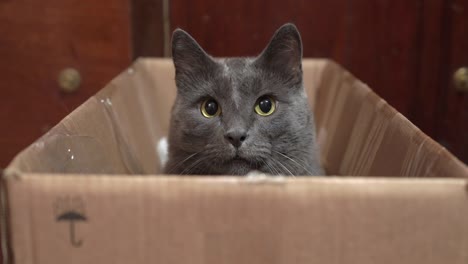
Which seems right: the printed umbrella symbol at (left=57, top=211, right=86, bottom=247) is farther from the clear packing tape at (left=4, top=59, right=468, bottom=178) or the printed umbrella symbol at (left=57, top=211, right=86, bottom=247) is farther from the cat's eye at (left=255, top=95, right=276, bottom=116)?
the cat's eye at (left=255, top=95, right=276, bottom=116)

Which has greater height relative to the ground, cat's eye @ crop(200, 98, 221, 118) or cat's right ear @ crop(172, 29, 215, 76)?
cat's right ear @ crop(172, 29, 215, 76)

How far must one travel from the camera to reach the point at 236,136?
1.03 metres

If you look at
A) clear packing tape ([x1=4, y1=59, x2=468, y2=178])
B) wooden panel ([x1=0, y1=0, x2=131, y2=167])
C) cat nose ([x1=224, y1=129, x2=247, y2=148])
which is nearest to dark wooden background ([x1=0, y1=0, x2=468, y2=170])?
wooden panel ([x1=0, y1=0, x2=131, y2=167])

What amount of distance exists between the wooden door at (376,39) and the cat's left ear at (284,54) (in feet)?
2.51

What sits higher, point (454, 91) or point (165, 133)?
point (454, 91)

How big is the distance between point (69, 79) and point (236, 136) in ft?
2.77

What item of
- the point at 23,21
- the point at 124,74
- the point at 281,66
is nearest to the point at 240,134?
the point at 281,66

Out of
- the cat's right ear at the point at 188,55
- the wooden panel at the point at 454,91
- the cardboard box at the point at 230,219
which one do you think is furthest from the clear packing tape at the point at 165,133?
the wooden panel at the point at 454,91

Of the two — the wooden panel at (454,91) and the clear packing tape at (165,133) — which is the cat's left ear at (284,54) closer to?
the clear packing tape at (165,133)

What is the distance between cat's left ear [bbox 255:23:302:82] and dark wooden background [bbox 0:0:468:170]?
654 millimetres

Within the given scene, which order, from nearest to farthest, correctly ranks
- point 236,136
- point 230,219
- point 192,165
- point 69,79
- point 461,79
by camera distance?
point 230,219, point 236,136, point 192,165, point 69,79, point 461,79

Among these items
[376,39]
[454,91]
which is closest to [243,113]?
[376,39]

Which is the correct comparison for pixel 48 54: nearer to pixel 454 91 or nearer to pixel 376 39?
pixel 376 39

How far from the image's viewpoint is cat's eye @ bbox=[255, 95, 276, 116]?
1138mm
